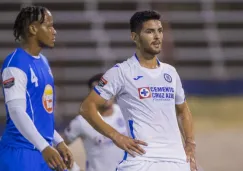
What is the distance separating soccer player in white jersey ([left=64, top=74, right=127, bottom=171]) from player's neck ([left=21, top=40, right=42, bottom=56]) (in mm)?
2127

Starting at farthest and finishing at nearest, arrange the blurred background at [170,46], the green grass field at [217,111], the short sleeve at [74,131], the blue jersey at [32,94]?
the blurred background at [170,46], the green grass field at [217,111], the short sleeve at [74,131], the blue jersey at [32,94]

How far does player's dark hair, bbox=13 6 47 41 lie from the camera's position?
660 cm

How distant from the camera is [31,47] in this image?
657 cm

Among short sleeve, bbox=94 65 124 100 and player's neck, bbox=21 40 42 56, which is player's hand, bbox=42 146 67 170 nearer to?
short sleeve, bbox=94 65 124 100

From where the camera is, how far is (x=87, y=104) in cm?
644

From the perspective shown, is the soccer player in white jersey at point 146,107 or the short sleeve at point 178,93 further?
the short sleeve at point 178,93

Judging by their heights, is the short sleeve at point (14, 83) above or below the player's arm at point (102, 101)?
above

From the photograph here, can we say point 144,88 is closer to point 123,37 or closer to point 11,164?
point 11,164

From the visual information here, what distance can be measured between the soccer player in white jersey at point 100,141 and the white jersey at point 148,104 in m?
2.06

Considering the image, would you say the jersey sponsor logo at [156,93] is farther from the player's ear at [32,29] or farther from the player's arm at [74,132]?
the player's arm at [74,132]

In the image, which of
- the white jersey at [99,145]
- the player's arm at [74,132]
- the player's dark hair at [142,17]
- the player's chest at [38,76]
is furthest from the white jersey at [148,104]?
the player's arm at [74,132]

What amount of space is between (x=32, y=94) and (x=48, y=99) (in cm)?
17

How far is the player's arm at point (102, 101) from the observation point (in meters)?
6.34

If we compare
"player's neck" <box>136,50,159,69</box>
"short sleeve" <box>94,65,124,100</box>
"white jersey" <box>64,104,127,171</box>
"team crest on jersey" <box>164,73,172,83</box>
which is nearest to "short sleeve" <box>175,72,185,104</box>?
"team crest on jersey" <box>164,73,172,83</box>
